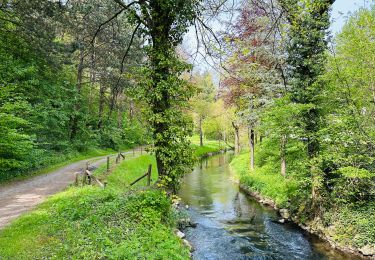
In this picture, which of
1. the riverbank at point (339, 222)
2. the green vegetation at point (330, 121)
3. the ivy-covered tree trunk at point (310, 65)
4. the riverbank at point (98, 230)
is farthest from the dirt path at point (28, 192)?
the ivy-covered tree trunk at point (310, 65)

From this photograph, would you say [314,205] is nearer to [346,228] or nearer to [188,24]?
[346,228]

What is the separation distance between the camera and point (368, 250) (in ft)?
39.3

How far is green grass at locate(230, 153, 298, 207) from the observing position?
19.3 meters

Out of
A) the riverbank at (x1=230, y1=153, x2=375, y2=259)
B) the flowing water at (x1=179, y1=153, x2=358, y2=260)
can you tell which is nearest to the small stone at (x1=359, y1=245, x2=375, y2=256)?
the riverbank at (x1=230, y1=153, x2=375, y2=259)

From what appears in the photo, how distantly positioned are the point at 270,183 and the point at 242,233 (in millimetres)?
7847

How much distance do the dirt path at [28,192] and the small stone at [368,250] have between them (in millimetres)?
13016

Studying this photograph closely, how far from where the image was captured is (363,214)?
43.5 ft

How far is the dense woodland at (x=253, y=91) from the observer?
1000cm

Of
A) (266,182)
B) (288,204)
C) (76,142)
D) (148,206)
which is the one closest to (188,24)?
(148,206)

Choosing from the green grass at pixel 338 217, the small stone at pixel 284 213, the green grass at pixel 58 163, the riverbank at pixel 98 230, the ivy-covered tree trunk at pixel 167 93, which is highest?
the ivy-covered tree trunk at pixel 167 93

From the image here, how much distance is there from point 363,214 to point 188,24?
35.0 ft

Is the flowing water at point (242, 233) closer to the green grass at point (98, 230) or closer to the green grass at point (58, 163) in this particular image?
the green grass at point (98, 230)

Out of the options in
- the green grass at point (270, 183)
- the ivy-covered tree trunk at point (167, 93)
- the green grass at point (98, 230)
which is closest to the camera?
the green grass at point (98, 230)

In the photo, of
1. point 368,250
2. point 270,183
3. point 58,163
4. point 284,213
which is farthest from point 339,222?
point 58,163
